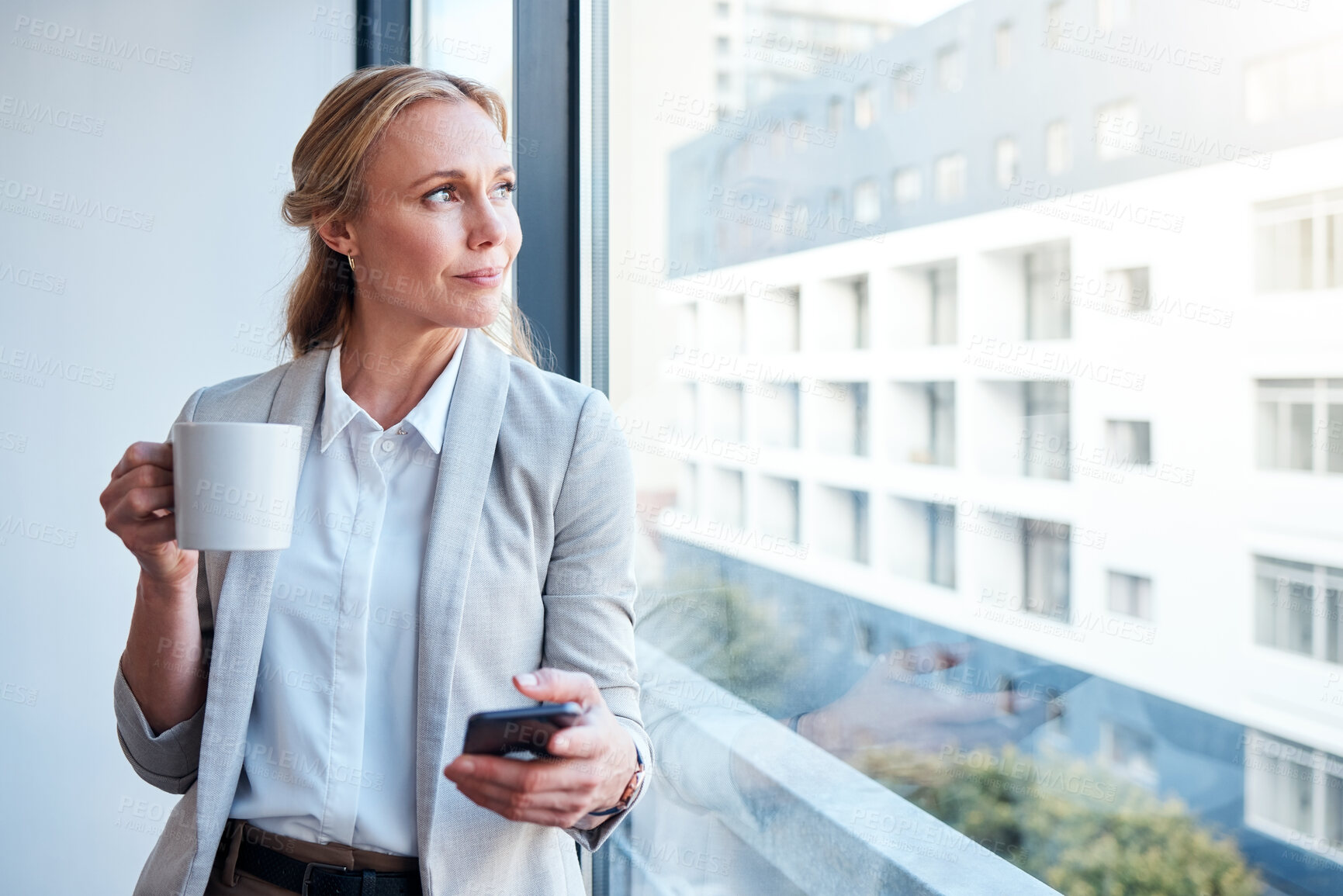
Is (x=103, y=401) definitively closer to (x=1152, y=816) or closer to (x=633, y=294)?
(x=633, y=294)

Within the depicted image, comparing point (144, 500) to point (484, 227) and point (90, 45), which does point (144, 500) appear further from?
point (90, 45)

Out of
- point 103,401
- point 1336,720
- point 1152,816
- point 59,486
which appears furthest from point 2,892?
point 1336,720

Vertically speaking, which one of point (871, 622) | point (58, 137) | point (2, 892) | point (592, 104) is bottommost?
point (2, 892)

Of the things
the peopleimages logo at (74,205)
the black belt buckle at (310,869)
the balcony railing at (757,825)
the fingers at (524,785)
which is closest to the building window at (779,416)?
the balcony railing at (757,825)

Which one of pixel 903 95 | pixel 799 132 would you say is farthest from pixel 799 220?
pixel 903 95

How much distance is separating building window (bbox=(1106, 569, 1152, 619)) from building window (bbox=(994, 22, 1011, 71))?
0.53 meters

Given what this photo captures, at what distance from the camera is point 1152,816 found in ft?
2.79

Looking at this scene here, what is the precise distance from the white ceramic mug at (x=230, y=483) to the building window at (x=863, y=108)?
2.56 feet

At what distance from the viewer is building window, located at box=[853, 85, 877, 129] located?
1200mm

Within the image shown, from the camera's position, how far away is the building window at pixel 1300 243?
688 mm

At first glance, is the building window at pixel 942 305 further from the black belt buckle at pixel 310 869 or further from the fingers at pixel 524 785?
the black belt buckle at pixel 310 869

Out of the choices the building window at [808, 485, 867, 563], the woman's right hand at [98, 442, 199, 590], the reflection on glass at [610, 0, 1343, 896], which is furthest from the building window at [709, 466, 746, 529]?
the woman's right hand at [98, 442, 199, 590]

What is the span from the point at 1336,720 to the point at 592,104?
1.40 meters

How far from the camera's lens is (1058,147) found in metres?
0.94
